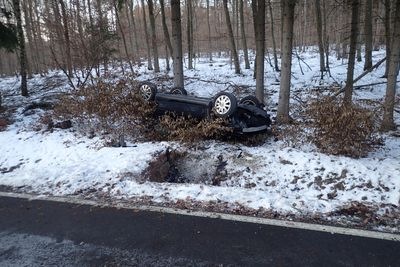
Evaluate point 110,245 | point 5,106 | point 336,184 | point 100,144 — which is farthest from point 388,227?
point 5,106

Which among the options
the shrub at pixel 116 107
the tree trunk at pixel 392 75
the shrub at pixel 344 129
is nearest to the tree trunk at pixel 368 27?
the tree trunk at pixel 392 75

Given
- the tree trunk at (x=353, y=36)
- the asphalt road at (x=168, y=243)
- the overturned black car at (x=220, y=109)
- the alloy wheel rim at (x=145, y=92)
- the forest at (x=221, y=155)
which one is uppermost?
the tree trunk at (x=353, y=36)

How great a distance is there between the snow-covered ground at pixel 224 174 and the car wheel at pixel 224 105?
2.45 feet

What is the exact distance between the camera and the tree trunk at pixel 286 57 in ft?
29.8

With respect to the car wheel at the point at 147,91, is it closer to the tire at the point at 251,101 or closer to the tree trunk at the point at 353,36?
the tire at the point at 251,101

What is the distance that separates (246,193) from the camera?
6.04 meters

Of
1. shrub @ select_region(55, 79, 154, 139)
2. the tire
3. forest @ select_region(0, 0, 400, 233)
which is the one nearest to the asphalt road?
forest @ select_region(0, 0, 400, 233)

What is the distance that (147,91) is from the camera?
9352 mm

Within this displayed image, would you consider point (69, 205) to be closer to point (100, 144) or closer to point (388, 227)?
point (100, 144)

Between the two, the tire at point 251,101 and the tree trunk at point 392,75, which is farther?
the tire at point 251,101

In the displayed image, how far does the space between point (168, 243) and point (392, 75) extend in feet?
22.1

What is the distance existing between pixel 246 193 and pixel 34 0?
32.1 meters

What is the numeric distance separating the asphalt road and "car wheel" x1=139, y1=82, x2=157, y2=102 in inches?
170

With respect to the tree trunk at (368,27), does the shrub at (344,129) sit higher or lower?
lower
